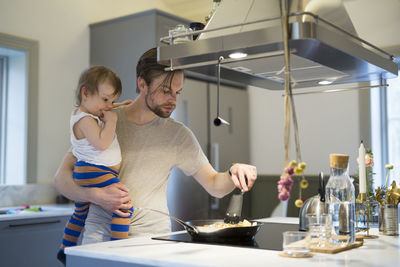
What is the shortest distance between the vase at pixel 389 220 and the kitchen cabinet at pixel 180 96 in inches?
85.5

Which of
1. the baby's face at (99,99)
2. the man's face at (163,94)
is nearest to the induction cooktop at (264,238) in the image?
the man's face at (163,94)

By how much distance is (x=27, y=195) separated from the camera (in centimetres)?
388

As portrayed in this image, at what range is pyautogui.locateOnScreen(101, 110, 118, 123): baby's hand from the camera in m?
2.30

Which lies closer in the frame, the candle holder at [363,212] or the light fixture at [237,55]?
the light fixture at [237,55]

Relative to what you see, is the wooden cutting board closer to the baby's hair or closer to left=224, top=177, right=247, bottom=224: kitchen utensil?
left=224, top=177, right=247, bottom=224: kitchen utensil

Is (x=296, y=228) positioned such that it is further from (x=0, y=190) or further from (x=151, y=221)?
(x=0, y=190)

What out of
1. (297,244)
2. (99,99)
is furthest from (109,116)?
(297,244)

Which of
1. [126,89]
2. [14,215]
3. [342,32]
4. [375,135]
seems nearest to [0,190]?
[14,215]

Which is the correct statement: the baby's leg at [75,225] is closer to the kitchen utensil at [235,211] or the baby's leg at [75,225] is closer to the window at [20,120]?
the kitchen utensil at [235,211]

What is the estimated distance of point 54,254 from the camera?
3449 millimetres

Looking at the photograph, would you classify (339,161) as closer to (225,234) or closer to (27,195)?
(225,234)

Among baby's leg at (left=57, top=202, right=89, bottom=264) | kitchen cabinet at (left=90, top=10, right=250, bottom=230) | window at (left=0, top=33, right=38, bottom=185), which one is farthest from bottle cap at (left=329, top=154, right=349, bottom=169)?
window at (left=0, top=33, right=38, bottom=185)

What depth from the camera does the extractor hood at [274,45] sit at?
1.65 meters

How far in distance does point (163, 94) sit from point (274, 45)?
31.8 inches
